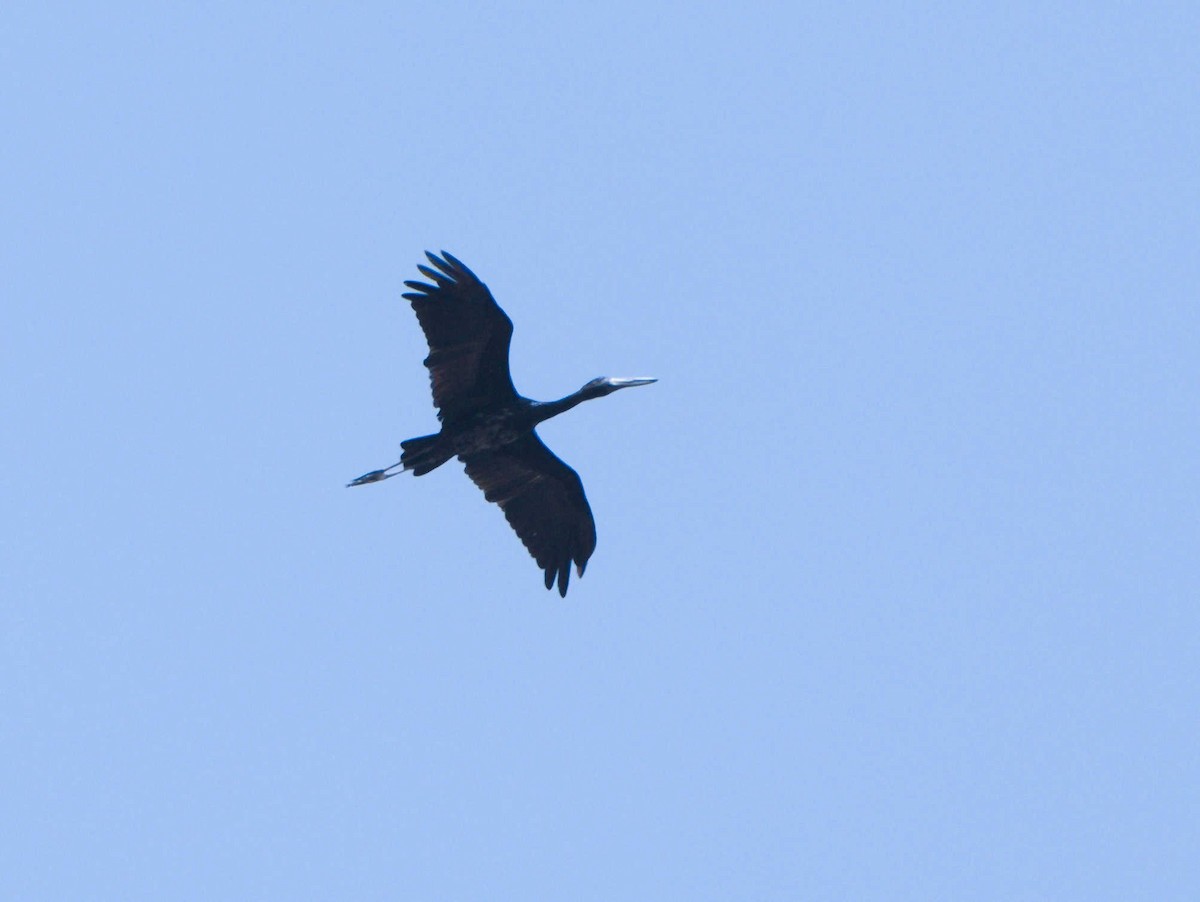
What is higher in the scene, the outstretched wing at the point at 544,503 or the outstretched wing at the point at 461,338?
the outstretched wing at the point at 461,338

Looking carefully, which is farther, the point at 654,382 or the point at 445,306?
the point at 654,382

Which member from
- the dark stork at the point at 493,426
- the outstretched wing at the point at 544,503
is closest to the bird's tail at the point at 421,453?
the dark stork at the point at 493,426

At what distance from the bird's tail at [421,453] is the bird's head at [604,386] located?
6.94 feet

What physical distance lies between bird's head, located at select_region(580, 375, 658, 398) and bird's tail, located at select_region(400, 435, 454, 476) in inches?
83.3

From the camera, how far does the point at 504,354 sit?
25859 mm

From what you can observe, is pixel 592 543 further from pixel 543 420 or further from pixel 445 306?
pixel 445 306

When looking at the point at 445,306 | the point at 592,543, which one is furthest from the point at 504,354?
the point at 592,543

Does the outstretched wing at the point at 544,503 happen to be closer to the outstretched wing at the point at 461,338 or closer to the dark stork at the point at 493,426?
the dark stork at the point at 493,426

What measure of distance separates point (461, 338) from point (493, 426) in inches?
51.0

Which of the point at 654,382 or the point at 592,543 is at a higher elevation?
the point at 654,382

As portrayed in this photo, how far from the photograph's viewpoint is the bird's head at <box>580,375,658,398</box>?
2695 centimetres

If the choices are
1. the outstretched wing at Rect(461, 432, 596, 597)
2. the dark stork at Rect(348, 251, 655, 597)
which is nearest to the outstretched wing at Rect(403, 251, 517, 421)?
the dark stork at Rect(348, 251, 655, 597)

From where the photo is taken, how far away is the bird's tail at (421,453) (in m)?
25.9

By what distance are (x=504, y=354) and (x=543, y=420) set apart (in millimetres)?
1220
